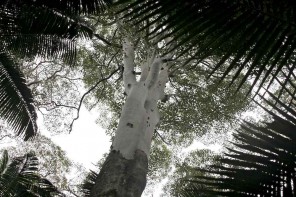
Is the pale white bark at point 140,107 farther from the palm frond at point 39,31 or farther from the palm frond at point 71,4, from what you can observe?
the palm frond at point 71,4

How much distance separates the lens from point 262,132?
1.28 m

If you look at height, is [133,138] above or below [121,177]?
above

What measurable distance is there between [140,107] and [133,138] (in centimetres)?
90

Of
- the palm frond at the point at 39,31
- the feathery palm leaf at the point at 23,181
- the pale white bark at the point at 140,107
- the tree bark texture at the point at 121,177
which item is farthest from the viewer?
the pale white bark at the point at 140,107

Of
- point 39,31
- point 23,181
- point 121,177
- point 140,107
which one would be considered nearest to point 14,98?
point 39,31

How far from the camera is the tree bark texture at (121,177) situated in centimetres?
524

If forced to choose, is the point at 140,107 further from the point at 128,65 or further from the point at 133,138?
the point at 128,65

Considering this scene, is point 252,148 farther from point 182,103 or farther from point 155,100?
point 182,103

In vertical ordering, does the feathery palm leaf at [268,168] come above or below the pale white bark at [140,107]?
below

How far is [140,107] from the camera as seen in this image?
705cm

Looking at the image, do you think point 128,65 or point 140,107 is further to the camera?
point 128,65

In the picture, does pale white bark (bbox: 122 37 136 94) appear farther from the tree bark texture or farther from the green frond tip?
the green frond tip

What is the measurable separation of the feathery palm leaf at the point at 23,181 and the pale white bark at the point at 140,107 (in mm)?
1436

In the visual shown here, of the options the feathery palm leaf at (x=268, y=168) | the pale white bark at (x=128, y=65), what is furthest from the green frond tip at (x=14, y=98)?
the feathery palm leaf at (x=268, y=168)
